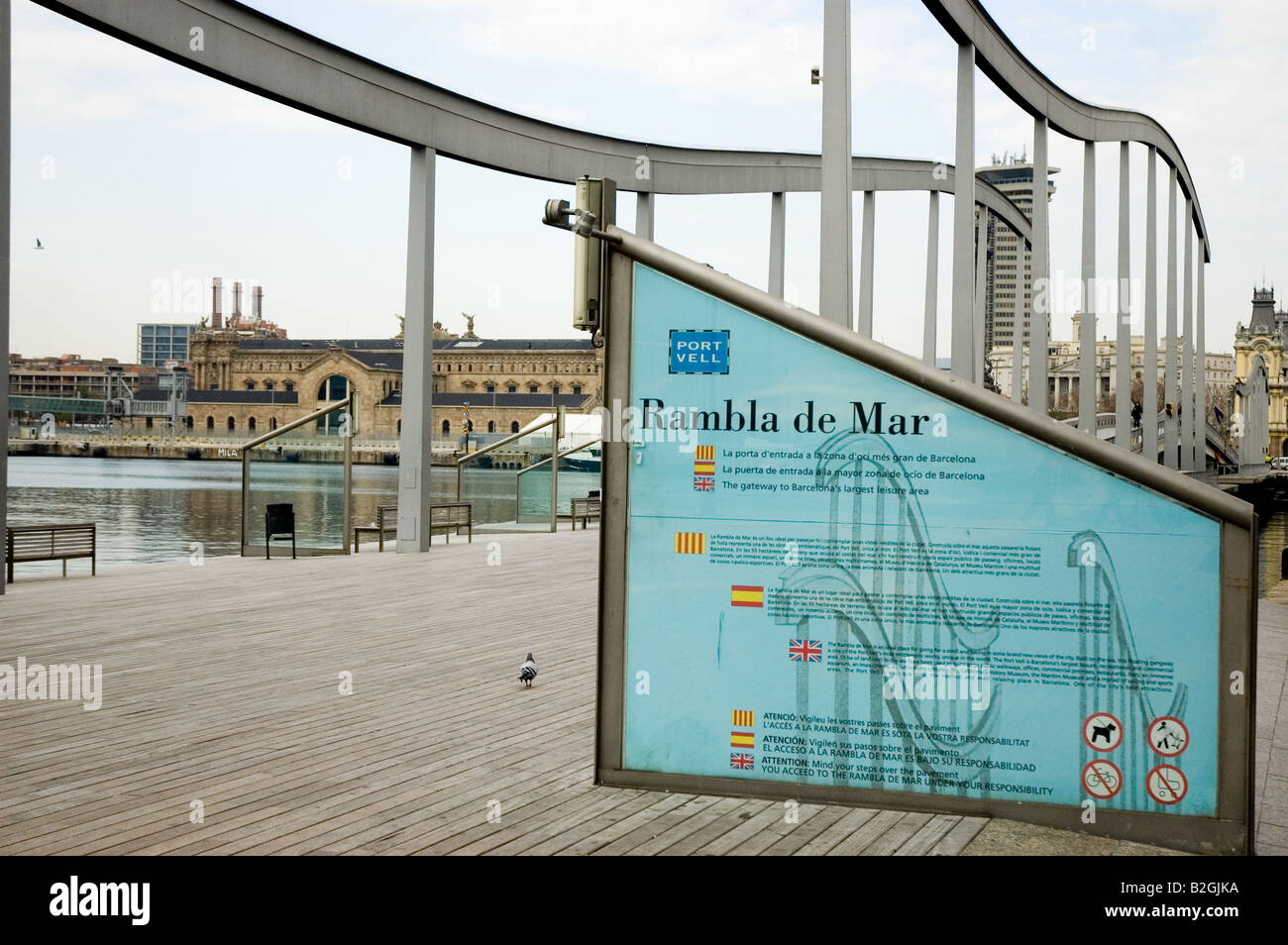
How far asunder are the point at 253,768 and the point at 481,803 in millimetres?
1078

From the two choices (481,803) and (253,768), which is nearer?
(481,803)

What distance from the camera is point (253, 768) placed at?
490 cm

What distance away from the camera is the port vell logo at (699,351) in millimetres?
4621

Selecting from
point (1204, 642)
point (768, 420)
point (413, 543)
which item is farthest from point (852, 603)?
point (413, 543)

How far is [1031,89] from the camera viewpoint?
2108 centimetres

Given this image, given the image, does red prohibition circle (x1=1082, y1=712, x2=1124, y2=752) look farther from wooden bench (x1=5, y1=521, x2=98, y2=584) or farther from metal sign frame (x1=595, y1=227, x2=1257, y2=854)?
wooden bench (x1=5, y1=521, x2=98, y2=584)

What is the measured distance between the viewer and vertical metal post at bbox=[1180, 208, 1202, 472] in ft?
151

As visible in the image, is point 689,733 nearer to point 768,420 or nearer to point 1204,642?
point 768,420

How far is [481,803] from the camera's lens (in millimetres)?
4500

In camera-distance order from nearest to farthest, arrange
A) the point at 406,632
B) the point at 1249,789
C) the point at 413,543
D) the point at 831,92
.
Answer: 1. the point at 1249,789
2. the point at 406,632
3. the point at 831,92
4. the point at 413,543

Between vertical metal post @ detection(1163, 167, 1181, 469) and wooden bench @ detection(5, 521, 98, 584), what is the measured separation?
38.1 meters
